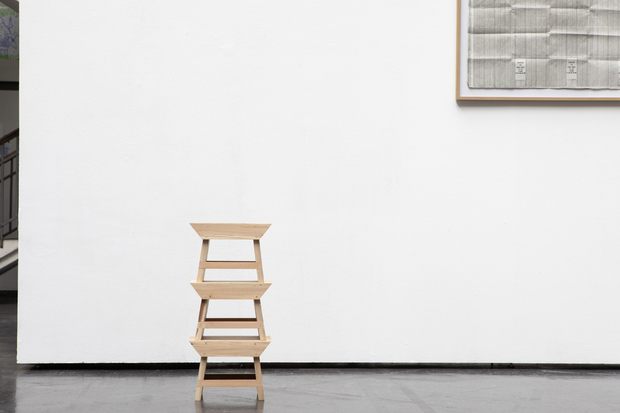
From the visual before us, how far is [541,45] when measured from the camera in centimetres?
337

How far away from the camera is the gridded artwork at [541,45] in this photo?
11.1 feet

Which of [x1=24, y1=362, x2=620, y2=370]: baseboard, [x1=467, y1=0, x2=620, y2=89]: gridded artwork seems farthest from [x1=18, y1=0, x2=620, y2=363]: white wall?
[x1=467, y1=0, x2=620, y2=89]: gridded artwork

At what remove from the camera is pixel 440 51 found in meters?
3.40

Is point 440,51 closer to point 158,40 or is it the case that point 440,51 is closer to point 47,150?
point 158,40

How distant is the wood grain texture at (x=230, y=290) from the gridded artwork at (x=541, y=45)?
179 centimetres

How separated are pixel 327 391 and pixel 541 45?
7.73 ft

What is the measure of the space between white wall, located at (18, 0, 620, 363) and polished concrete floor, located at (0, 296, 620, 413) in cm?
14

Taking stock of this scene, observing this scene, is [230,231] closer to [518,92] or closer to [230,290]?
[230,290]

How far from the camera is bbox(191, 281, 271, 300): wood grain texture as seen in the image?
8.63ft

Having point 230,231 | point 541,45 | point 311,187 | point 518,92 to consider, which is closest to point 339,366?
point 311,187

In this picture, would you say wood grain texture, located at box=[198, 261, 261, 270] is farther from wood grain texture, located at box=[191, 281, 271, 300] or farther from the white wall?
the white wall

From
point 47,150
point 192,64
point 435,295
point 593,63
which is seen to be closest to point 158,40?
point 192,64

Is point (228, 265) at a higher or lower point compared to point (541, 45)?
lower

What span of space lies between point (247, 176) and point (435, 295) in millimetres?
1328
